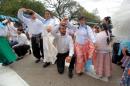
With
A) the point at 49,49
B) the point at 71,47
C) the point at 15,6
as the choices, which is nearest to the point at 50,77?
the point at 71,47

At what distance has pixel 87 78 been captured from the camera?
8.99m

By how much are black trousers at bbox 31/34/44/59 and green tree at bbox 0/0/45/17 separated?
4169cm

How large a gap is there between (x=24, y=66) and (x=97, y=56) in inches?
104

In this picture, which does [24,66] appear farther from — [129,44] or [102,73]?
[129,44]

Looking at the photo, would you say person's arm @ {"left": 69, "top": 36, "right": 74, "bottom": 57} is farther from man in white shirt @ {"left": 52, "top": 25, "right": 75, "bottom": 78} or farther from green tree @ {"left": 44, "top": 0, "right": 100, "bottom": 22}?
green tree @ {"left": 44, "top": 0, "right": 100, "bottom": 22}

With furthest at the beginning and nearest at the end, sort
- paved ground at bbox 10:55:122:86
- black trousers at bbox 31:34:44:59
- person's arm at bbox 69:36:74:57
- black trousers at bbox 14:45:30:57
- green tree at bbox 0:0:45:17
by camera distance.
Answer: green tree at bbox 0:0:45:17
black trousers at bbox 14:45:30:57
black trousers at bbox 31:34:44:59
person's arm at bbox 69:36:74:57
paved ground at bbox 10:55:122:86

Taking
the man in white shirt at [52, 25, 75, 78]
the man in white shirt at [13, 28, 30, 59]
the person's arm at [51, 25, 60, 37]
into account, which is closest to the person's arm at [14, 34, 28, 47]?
the man in white shirt at [13, 28, 30, 59]

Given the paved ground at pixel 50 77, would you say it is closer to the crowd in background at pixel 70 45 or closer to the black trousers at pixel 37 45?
the crowd in background at pixel 70 45

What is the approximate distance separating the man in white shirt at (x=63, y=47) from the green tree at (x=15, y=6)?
42981 millimetres

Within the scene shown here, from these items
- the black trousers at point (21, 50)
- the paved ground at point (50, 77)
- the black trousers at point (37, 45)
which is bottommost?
the paved ground at point (50, 77)

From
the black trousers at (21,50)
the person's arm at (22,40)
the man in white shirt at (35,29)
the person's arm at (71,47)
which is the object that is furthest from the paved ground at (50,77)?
the person's arm at (22,40)

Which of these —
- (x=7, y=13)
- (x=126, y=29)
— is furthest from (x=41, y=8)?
(x=126, y=29)

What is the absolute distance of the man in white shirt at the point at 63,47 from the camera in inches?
358

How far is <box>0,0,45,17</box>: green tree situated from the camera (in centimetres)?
5272
